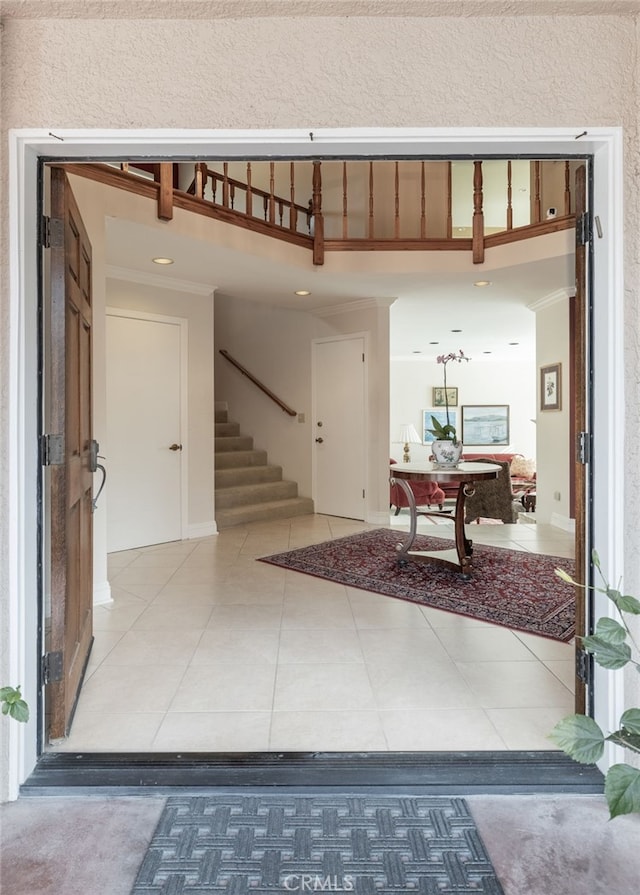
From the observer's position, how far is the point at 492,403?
1050 cm

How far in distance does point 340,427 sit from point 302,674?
3.98m

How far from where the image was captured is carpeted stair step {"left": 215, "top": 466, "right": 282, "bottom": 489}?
19.8 feet

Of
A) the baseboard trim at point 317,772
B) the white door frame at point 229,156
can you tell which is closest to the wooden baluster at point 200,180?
the white door frame at point 229,156

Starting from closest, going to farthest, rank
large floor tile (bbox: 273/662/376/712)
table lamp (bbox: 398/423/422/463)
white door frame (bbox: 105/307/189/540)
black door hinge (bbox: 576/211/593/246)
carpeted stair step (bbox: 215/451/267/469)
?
black door hinge (bbox: 576/211/593/246) → large floor tile (bbox: 273/662/376/712) → white door frame (bbox: 105/307/189/540) → carpeted stair step (bbox: 215/451/267/469) → table lamp (bbox: 398/423/422/463)

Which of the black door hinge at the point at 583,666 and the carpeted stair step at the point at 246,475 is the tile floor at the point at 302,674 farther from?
the carpeted stair step at the point at 246,475

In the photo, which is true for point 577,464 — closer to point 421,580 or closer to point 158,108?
point 158,108

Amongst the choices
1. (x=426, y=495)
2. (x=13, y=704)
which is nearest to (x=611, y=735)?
(x=13, y=704)

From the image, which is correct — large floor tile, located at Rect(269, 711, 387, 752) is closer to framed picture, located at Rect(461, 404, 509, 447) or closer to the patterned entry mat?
the patterned entry mat

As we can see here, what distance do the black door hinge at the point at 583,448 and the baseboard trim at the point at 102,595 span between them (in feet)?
8.99

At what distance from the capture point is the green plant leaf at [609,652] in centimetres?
115

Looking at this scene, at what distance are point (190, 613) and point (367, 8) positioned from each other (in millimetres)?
2815

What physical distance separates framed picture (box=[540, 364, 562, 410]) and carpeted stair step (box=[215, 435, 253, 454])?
3.64 m

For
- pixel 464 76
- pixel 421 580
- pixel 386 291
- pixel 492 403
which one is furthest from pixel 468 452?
→ pixel 464 76

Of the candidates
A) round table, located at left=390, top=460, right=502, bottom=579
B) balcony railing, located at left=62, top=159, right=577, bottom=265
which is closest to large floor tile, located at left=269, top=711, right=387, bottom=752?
round table, located at left=390, top=460, right=502, bottom=579
